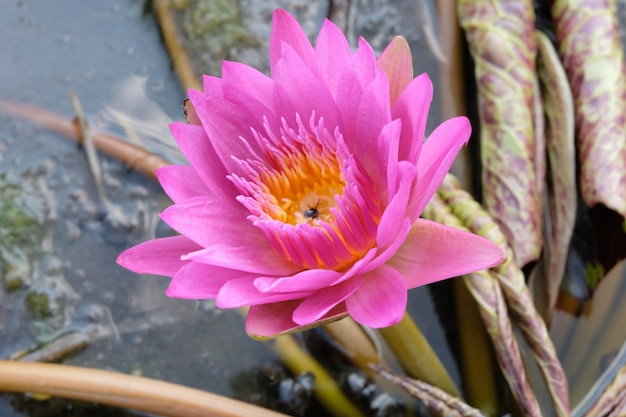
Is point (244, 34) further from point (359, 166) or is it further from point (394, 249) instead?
point (394, 249)

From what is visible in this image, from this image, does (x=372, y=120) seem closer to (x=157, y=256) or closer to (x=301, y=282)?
(x=301, y=282)

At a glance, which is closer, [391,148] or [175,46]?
[391,148]

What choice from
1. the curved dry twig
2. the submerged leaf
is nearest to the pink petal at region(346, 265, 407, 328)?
the submerged leaf

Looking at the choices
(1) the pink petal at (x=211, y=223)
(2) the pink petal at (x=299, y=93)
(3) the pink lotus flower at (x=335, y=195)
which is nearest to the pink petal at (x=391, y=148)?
(3) the pink lotus flower at (x=335, y=195)

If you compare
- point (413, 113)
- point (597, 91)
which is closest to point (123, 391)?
point (413, 113)

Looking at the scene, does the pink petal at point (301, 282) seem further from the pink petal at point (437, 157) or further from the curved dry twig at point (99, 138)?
the curved dry twig at point (99, 138)

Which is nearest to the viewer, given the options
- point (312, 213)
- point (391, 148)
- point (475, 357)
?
point (391, 148)

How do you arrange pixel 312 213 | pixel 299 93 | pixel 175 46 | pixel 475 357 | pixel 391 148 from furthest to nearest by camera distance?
pixel 175 46 → pixel 475 357 → pixel 312 213 → pixel 299 93 → pixel 391 148
